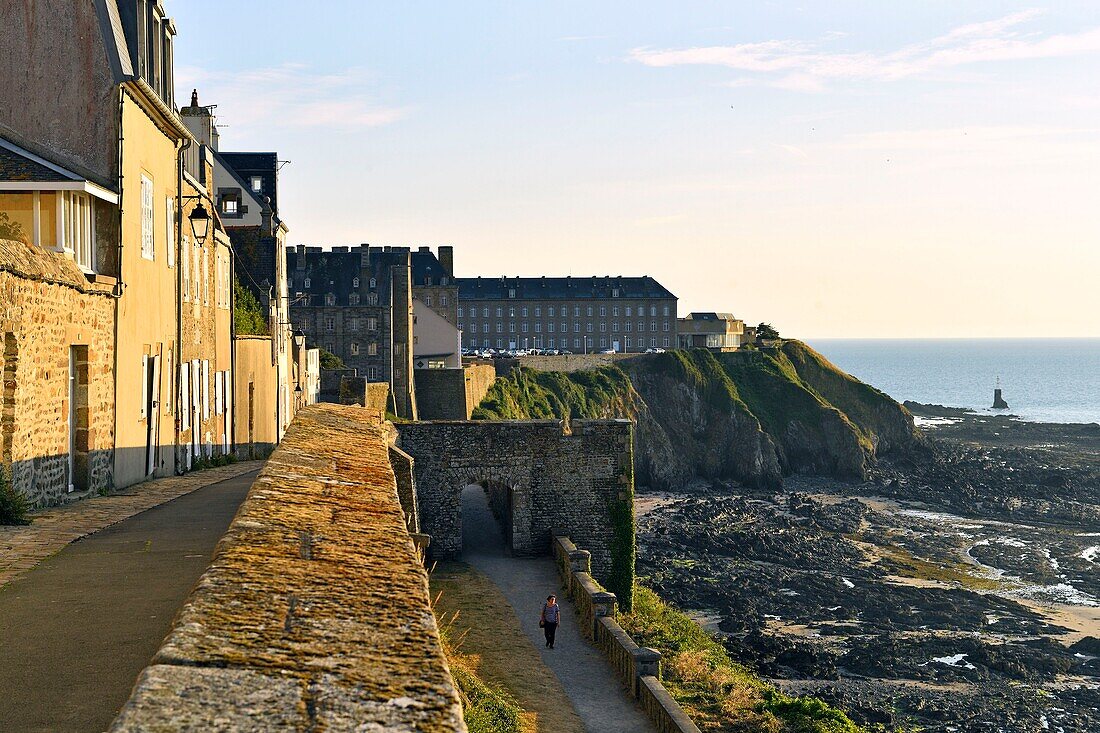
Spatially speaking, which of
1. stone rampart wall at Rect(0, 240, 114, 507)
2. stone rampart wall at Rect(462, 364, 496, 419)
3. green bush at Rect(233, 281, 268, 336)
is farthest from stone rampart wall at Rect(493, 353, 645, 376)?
stone rampart wall at Rect(0, 240, 114, 507)

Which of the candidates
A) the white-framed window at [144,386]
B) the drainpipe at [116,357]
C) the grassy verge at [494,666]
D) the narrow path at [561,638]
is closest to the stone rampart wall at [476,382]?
the narrow path at [561,638]

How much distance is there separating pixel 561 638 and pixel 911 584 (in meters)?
25.6

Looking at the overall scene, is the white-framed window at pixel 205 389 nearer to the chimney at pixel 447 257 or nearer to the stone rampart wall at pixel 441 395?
the stone rampart wall at pixel 441 395

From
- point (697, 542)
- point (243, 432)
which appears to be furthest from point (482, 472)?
point (697, 542)

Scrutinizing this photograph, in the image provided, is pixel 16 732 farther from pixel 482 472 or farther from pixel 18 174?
pixel 482 472

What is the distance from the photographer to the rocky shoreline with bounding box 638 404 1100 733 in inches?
1270

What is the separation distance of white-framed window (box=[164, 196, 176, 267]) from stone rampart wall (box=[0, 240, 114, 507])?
4260 millimetres

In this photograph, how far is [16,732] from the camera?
5.20 m

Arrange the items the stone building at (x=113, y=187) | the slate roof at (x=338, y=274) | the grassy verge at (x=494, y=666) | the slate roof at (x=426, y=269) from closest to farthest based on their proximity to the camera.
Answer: the stone building at (x=113, y=187) < the grassy verge at (x=494, y=666) < the slate roof at (x=338, y=274) < the slate roof at (x=426, y=269)

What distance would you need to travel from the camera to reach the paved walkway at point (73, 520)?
9312 millimetres

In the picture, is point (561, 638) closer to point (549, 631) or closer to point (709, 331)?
point (549, 631)

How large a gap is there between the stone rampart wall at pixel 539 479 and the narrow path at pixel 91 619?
2143cm

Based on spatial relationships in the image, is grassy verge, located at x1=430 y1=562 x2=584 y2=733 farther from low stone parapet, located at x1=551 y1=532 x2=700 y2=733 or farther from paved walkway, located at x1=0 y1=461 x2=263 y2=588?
paved walkway, located at x1=0 y1=461 x2=263 y2=588

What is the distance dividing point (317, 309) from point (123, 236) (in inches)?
2300
